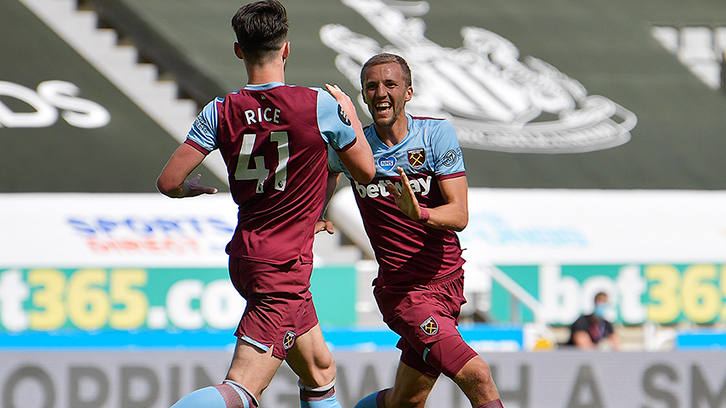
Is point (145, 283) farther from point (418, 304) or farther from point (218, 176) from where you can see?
point (418, 304)

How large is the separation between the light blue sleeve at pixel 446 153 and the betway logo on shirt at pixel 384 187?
0.08m

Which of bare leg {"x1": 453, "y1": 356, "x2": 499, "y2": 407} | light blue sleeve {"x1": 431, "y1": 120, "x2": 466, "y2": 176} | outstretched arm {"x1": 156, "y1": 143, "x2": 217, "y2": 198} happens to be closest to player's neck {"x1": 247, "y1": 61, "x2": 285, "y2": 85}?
outstretched arm {"x1": 156, "y1": 143, "x2": 217, "y2": 198}

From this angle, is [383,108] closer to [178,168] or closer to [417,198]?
[417,198]

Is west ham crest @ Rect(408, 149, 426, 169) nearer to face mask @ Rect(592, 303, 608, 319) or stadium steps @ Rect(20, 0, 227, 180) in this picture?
face mask @ Rect(592, 303, 608, 319)

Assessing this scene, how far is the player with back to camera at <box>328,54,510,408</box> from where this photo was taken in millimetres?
3709

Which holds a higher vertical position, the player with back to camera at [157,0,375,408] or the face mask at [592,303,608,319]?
the player with back to camera at [157,0,375,408]

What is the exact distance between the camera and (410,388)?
3.90 meters

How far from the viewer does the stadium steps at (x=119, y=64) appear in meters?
13.1

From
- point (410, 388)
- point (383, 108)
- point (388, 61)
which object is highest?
point (388, 61)

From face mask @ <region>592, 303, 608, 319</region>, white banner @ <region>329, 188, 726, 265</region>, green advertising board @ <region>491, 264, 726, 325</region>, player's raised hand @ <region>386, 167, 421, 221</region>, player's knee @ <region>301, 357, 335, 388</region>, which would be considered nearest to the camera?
player's raised hand @ <region>386, 167, 421, 221</region>

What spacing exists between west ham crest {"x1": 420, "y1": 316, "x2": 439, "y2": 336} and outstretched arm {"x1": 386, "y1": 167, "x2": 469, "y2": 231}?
0.43 meters

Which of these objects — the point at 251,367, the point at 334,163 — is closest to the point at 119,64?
the point at 334,163

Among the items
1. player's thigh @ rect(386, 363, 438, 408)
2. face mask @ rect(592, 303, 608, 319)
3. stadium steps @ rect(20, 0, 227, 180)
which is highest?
stadium steps @ rect(20, 0, 227, 180)

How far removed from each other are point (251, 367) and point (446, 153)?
127 cm
